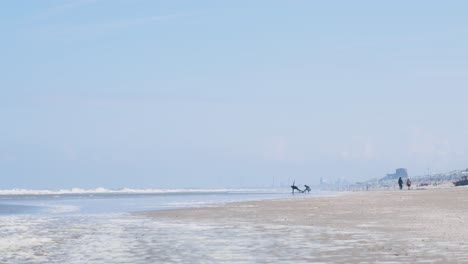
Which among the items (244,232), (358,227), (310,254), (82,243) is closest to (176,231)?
(244,232)

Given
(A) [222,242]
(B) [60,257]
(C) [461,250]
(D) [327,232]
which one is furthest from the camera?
(D) [327,232]

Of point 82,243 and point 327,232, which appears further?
point 327,232

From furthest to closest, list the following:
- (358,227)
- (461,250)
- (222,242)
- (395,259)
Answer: (358,227) < (222,242) < (461,250) < (395,259)

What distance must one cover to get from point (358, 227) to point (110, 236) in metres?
9.77

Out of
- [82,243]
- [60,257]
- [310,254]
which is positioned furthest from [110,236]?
[310,254]

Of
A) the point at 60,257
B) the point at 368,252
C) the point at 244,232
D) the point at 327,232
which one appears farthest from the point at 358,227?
the point at 60,257

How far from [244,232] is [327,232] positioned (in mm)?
3278

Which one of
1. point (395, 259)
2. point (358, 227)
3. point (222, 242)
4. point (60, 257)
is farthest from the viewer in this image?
point (358, 227)

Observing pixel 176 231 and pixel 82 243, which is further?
pixel 176 231

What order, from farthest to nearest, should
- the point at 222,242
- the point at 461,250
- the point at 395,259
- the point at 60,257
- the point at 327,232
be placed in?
1. the point at 327,232
2. the point at 222,242
3. the point at 60,257
4. the point at 461,250
5. the point at 395,259

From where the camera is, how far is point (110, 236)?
1019 inches

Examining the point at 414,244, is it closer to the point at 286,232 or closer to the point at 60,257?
the point at 286,232

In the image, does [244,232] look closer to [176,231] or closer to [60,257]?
[176,231]

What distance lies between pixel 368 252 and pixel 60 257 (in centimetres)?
866
